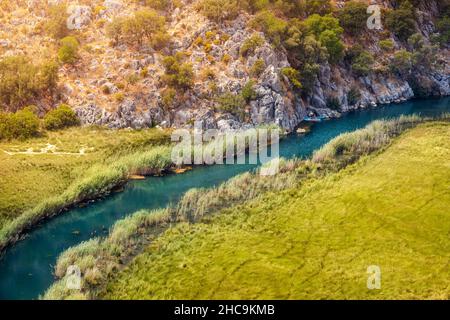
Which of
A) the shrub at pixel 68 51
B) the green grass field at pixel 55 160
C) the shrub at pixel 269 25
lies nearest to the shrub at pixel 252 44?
the shrub at pixel 269 25

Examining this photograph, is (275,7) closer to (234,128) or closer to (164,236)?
(234,128)

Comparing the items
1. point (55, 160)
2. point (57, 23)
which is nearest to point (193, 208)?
point (55, 160)

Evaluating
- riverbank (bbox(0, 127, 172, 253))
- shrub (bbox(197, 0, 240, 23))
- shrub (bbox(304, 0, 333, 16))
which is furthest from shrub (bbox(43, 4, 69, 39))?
shrub (bbox(304, 0, 333, 16))

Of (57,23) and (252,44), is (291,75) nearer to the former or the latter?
(252,44)

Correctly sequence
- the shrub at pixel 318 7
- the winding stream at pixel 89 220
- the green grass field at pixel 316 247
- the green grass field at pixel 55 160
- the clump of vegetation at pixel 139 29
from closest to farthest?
1. the green grass field at pixel 316 247
2. the winding stream at pixel 89 220
3. the green grass field at pixel 55 160
4. the clump of vegetation at pixel 139 29
5. the shrub at pixel 318 7

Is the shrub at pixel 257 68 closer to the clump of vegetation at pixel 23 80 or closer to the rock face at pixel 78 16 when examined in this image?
the clump of vegetation at pixel 23 80

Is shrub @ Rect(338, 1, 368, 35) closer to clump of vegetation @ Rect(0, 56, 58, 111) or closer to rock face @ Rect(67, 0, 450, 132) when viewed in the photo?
rock face @ Rect(67, 0, 450, 132)
